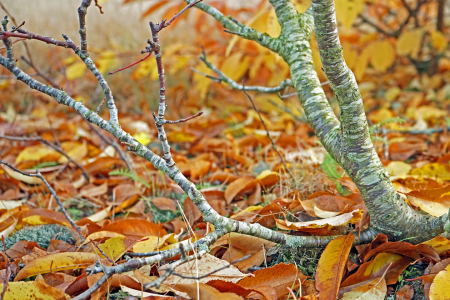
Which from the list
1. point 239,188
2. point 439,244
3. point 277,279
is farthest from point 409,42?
point 277,279

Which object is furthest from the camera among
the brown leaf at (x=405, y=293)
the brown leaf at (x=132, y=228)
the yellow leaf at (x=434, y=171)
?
the yellow leaf at (x=434, y=171)

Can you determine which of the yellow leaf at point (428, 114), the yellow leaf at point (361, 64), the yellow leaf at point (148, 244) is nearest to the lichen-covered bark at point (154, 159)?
the yellow leaf at point (148, 244)

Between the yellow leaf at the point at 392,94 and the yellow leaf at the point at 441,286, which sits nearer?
the yellow leaf at the point at 441,286

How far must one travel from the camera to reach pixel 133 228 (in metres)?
1.13

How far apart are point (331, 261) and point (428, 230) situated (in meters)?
0.28

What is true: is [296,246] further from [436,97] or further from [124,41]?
[124,41]

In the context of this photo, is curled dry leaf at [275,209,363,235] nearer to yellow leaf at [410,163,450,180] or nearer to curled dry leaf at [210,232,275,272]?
curled dry leaf at [210,232,275,272]

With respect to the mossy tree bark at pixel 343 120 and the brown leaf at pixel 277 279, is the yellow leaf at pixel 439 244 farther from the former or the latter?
the brown leaf at pixel 277 279

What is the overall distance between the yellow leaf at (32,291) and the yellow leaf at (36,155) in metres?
1.23

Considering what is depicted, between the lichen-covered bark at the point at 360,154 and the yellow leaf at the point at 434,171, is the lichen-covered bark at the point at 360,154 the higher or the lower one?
the higher one

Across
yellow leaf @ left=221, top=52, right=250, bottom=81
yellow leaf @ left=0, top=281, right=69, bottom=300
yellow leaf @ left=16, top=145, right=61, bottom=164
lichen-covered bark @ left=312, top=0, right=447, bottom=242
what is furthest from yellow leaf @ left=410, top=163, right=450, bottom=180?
yellow leaf @ left=16, top=145, right=61, bottom=164

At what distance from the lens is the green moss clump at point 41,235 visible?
1178 millimetres

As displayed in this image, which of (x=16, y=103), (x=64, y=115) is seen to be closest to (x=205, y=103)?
(x=64, y=115)

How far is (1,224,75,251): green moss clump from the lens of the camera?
1.18 m
